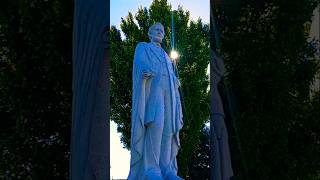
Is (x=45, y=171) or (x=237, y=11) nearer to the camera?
(x=45, y=171)

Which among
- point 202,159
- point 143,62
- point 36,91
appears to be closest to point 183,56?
point 202,159

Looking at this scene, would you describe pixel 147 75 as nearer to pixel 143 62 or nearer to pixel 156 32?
pixel 143 62

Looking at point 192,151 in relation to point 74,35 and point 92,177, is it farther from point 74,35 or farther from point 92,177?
point 74,35

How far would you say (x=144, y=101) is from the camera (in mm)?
8984

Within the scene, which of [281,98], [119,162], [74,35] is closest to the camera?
[119,162]

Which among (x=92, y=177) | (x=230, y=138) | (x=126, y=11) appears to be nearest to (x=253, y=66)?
(x=230, y=138)

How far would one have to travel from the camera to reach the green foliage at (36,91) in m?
10.4

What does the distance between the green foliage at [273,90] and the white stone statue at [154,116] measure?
1.96 meters

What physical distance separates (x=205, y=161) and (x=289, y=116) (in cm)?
149

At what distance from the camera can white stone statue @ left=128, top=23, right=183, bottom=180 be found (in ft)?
29.1

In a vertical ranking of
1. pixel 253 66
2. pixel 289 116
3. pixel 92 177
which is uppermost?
pixel 253 66

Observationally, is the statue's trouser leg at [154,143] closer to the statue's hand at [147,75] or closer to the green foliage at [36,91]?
the statue's hand at [147,75]

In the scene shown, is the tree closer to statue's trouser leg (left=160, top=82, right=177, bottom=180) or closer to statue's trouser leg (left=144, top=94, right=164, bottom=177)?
statue's trouser leg (left=160, top=82, right=177, bottom=180)

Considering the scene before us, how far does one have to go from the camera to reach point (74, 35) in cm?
1022
